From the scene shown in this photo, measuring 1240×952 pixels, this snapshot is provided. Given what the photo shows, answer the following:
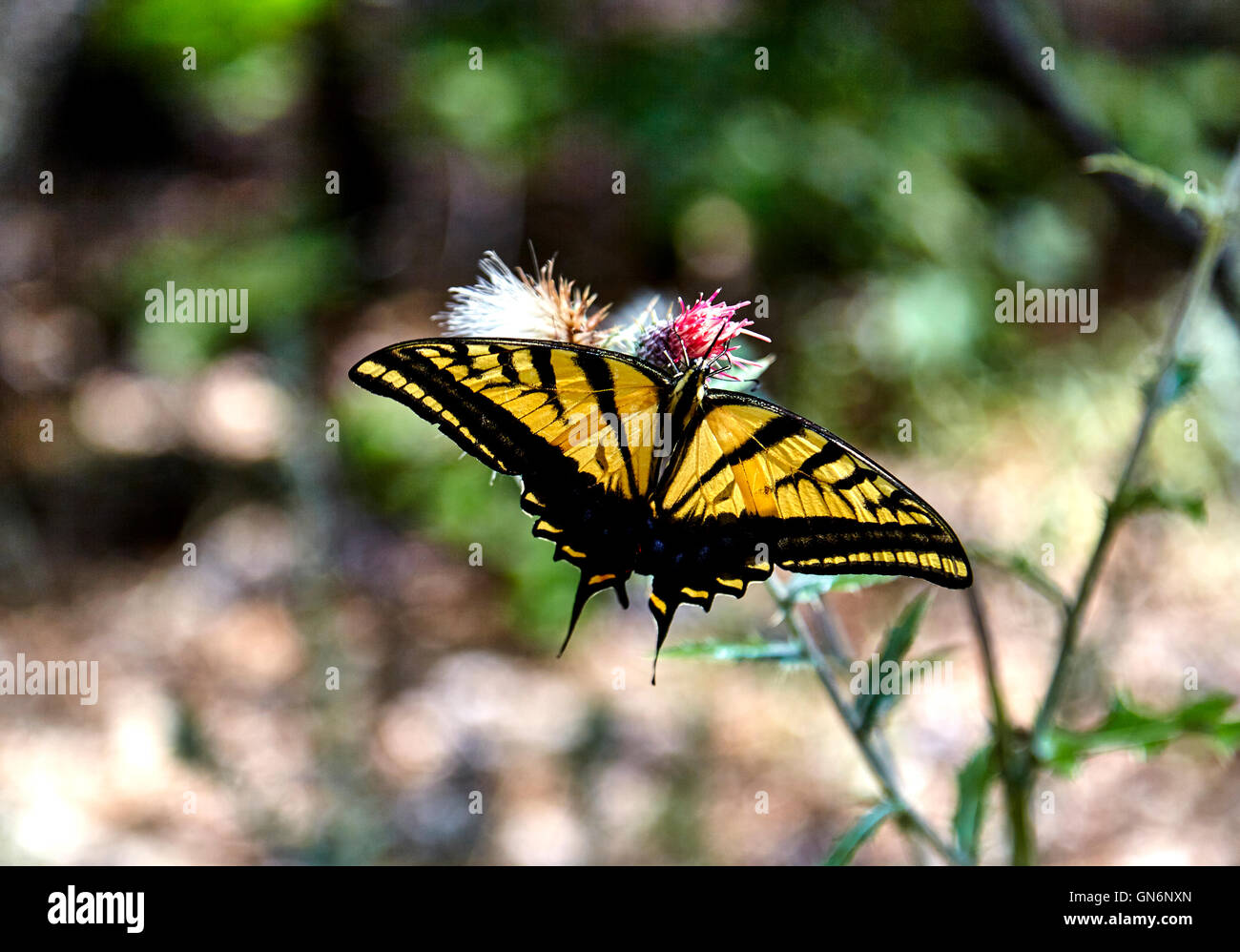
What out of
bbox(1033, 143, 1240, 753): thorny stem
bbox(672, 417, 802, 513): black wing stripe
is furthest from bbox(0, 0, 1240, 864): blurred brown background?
bbox(672, 417, 802, 513): black wing stripe

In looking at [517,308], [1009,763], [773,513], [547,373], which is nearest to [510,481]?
[517,308]

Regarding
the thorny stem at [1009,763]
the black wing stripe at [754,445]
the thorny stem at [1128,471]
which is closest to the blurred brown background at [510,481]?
the thorny stem at [1128,471]

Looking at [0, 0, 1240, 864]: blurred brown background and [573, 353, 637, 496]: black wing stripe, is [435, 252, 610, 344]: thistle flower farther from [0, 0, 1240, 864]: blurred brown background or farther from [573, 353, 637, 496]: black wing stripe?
[0, 0, 1240, 864]: blurred brown background

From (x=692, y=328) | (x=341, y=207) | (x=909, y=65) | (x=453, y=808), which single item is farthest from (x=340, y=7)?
(x=692, y=328)

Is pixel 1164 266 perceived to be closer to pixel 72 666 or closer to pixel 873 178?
pixel 873 178

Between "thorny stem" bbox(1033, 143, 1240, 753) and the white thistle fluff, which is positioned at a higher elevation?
the white thistle fluff
